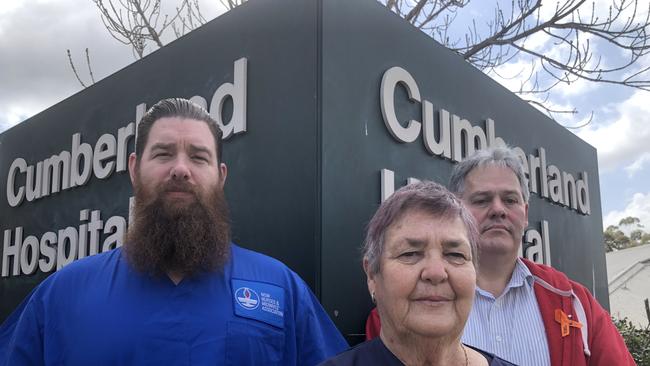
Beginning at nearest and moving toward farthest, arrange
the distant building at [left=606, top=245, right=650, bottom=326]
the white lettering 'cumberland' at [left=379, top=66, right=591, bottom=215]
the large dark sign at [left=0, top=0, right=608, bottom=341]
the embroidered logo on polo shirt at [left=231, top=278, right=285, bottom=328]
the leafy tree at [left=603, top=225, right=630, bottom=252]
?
the embroidered logo on polo shirt at [left=231, top=278, right=285, bottom=328] → the large dark sign at [left=0, top=0, right=608, bottom=341] → the white lettering 'cumberland' at [left=379, top=66, right=591, bottom=215] → the distant building at [left=606, top=245, right=650, bottom=326] → the leafy tree at [left=603, top=225, right=630, bottom=252]

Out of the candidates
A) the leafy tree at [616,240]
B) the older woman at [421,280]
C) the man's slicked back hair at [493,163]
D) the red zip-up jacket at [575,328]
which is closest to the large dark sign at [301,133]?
the man's slicked back hair at [493,163]

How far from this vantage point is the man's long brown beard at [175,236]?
2.19 metres

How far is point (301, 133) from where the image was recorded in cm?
317

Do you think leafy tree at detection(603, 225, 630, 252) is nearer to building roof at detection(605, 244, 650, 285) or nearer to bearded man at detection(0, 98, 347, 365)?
building roof at detection(605, 244, 650, 285)

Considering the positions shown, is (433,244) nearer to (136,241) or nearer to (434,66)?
(136,241)

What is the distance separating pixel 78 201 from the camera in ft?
16.3

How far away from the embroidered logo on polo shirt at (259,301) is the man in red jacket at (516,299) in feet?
2.67

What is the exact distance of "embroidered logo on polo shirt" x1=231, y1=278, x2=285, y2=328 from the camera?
2.12m

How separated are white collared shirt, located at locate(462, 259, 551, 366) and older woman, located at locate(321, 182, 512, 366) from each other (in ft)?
1.90

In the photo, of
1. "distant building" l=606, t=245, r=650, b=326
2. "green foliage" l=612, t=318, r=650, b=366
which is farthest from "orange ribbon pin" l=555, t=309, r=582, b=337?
"distant building" l=606, t=245, r=650, b=326

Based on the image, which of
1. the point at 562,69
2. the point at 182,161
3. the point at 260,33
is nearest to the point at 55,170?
the point at 260,33

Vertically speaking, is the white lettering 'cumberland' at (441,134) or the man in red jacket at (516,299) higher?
the white lettering 'cumberland' at (441,134)

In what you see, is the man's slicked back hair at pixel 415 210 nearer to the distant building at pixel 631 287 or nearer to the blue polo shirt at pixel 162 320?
the blue polo shirt at pixel 162 320

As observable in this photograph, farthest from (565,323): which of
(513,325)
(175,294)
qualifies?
(175,294)
